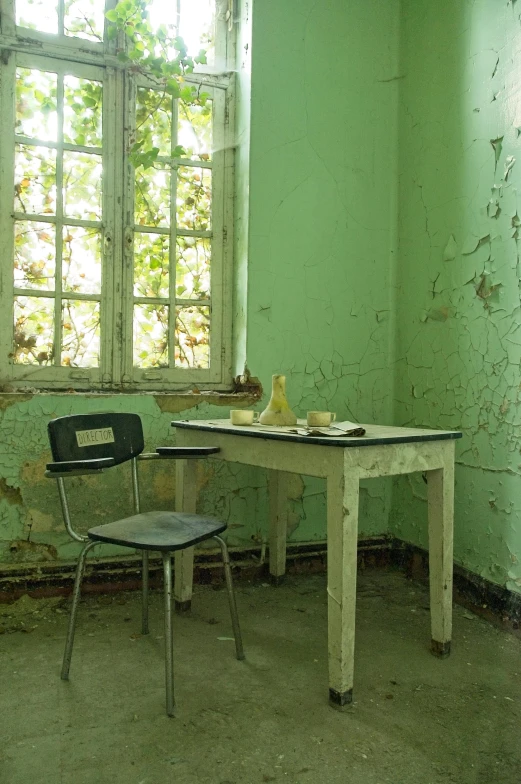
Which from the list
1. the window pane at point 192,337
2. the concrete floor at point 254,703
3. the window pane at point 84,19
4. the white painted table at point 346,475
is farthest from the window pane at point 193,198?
the concrete floor at point 254,703

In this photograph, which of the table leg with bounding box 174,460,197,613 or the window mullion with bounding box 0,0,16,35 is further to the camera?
the window mullion with bounding box 0,0,16,35

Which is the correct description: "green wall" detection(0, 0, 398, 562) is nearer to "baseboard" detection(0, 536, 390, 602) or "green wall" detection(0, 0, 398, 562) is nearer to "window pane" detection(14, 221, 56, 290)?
"baseboard" detection(0, 536, 390, 602)

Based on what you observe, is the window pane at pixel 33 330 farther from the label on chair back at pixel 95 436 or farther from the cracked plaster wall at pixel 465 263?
the cracked plaster wall at pixel 465 263

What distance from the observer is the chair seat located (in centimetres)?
160

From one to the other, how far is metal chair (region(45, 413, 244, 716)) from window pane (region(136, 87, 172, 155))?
1344 millimetres

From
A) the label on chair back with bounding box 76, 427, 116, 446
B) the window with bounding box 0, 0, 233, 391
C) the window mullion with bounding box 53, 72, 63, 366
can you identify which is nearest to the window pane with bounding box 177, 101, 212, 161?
the window with bounding box 0, 0, 233, 391

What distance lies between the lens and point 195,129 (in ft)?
9.17

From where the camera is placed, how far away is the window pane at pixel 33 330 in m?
2.52

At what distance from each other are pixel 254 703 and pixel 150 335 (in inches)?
63.7

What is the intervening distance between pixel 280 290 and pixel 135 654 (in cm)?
158

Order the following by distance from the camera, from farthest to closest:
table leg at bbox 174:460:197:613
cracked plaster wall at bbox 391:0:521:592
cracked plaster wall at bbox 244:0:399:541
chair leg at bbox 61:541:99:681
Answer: cracked plaster wall at bbox 244:0:399:541
table leg at bbox 174:460:197:613
cracked plaster wall at bbox 391:0:521:592
chair leg at bbox 61:541:99:681

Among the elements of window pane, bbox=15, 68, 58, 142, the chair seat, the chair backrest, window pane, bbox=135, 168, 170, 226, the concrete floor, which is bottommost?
the concrete floor

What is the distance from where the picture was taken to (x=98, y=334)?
2.64m

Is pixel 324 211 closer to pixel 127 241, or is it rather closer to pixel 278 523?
pixel 127 241
